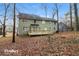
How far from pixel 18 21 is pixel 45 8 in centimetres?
39

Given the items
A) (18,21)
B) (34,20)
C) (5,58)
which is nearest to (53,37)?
(34,20)

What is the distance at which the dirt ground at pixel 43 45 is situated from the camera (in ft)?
8.36

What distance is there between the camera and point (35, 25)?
102 inches

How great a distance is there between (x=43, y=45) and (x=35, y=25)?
281 millimetres

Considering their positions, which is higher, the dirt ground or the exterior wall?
the exterior wall

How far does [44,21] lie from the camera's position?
2592 millimetres

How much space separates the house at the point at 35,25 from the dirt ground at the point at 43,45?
0.07 metres

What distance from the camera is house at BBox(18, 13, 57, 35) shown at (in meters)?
2.58

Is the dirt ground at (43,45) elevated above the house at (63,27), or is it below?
below

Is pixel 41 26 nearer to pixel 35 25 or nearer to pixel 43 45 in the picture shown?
pixel 35 25

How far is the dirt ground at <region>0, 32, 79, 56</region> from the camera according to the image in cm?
255

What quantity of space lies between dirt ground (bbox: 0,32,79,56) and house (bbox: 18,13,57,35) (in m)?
0.07

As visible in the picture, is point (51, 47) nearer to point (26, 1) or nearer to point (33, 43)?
point (33, 43)

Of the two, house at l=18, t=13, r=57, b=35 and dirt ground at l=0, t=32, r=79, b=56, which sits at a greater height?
house at l=18, t=13, r=57, b=35
